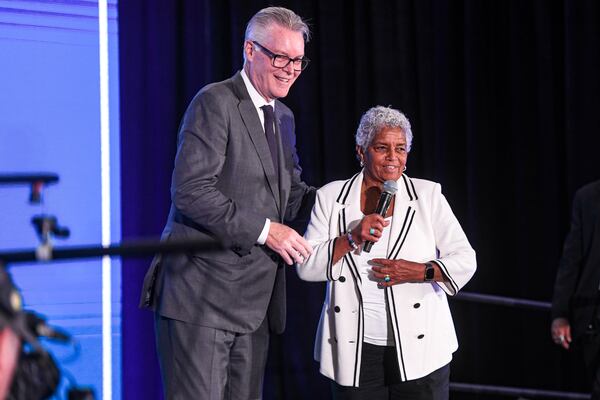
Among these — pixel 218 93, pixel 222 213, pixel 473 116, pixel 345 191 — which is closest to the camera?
pixel 222 213

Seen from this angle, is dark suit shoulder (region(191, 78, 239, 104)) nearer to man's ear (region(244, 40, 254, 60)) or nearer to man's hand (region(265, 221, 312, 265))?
man's ear (region(244, 40, 254, 60))

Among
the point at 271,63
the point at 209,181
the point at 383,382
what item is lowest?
the point at 383,382

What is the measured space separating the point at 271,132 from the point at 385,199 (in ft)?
1.50

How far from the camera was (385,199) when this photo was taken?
8.75ft

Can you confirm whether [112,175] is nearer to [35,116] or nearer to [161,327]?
[35,116]

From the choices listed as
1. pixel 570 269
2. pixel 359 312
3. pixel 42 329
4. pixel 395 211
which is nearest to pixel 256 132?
pixel 395 211

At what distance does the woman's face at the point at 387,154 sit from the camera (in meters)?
2.87

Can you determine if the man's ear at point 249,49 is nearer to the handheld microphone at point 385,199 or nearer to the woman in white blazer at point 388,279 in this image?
the woman in white blazer at point 388,279

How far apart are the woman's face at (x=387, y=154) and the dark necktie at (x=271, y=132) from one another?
381 millimetres

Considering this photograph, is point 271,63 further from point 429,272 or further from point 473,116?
point 473,116

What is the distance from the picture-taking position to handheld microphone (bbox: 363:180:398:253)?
266 cm

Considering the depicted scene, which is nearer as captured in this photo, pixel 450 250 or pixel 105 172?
pixel 450 250

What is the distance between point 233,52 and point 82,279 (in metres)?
1.29

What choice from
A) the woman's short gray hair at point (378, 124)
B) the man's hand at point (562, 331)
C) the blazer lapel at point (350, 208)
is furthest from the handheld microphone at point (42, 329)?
the man's hand at point (562, 331)
